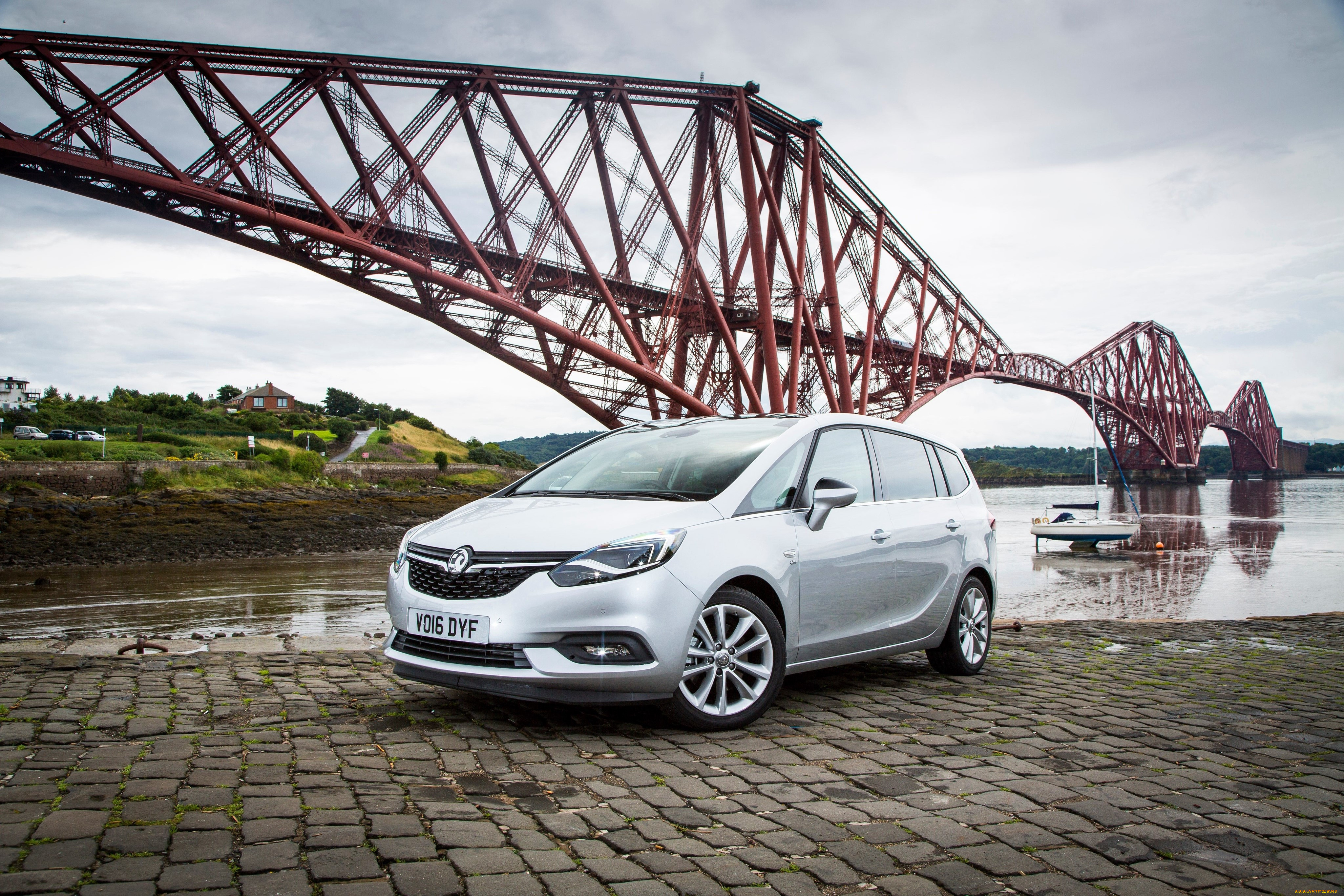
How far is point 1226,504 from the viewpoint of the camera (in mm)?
71438

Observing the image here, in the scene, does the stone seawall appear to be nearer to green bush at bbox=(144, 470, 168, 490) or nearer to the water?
green bush at bbox=(144, 470, 168, 490)

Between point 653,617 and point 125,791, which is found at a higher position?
point 653,617

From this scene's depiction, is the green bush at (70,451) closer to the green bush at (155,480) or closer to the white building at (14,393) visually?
the green bush at (155,480)

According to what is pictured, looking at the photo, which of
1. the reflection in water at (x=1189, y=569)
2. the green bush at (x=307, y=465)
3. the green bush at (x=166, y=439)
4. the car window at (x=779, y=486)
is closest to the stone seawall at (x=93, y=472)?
the green bush at (x=307, y=465)

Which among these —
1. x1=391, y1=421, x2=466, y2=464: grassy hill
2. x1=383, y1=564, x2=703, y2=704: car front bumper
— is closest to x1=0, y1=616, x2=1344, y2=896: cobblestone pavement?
x1=383, y1=564, x2=703, y2=704: car front bumper

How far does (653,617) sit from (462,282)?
19.3m

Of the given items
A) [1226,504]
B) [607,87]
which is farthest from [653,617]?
[1226,504]

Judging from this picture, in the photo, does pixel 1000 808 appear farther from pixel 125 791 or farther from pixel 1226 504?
pixel 1226 504

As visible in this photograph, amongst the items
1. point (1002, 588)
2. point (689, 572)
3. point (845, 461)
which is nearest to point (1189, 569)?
point (1002, 588)

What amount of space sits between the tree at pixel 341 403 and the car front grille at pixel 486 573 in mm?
94339

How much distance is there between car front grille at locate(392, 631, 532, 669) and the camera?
3.80m

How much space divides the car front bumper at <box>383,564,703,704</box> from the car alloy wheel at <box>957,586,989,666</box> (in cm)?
275

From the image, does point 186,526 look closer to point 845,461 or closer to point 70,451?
point 70,451

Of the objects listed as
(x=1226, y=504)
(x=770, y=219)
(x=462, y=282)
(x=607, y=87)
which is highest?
(x=607, y=87)
